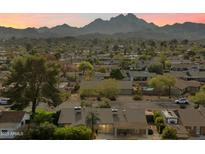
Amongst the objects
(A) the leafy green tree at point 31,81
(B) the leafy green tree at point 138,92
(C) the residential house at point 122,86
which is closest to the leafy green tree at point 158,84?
(B) the leafy green tree at point 138,92

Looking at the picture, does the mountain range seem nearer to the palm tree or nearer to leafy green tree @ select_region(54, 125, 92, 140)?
the palm tree

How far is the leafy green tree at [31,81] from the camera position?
5.73 meters

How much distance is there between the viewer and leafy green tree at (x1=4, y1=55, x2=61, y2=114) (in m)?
5.73

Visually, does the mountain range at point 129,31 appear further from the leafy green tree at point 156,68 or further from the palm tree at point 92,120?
the palm tree at point 92,120

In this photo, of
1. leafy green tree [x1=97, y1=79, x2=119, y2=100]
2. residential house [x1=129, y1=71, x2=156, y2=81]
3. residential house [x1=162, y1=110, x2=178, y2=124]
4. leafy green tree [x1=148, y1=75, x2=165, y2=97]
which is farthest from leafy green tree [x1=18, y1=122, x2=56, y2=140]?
residential house [x1=129, y1=71, x2=156, y2=81]

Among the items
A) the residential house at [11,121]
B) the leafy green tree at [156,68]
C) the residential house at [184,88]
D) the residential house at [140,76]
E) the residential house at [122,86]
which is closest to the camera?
the residential house at [11,121]

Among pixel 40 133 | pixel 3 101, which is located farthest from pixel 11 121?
pixel 3 101

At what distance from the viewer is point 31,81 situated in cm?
572

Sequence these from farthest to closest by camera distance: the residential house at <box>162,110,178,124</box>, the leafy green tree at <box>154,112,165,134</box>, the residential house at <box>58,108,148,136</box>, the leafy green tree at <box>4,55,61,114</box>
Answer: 1. the leafy green tree at <box>4,55,61,114</box>
2. the residential house at <box>162,110,178,124</box>
3. the leafy green tree at <box>154,112,165,134</box>
4. the residential house at <box>58,108,148,136</box>

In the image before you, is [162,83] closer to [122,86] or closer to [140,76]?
[122,86]

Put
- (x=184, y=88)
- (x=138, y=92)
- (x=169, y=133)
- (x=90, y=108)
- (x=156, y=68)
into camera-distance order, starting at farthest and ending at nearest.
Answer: (x=156, y=68) → (x=184, y=88) → (x=138, y=92) → (x=90, y=108) → (x=169, y=133)

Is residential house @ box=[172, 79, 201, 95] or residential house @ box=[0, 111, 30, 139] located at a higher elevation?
residential house @ box=[0, 111, 30, 139]
